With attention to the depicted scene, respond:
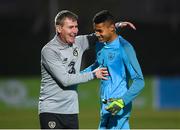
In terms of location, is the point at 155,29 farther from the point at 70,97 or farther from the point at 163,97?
the point at 70,97

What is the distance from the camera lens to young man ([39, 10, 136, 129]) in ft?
24.5

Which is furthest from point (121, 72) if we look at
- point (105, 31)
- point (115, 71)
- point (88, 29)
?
point (88, 29)

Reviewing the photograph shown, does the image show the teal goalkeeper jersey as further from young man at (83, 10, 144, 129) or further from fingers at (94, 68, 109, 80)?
fingers at (94, 68, 109, 80)

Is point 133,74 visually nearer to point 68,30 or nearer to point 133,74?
point 133,74

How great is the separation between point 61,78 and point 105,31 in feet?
2.32

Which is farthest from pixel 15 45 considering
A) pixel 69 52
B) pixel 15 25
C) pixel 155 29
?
pixel 69 52

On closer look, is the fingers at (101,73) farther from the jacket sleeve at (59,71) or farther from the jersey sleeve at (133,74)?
the jersey sleeve at (133,74)

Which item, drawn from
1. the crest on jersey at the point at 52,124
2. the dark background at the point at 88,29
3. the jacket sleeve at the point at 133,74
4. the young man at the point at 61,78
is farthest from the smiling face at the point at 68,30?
the dark background at the point at 88,29

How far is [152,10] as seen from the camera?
43500 millimetres

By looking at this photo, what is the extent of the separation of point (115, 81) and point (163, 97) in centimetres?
1496

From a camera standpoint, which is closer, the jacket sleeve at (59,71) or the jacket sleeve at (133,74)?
the jacket sleeve at (133,74)

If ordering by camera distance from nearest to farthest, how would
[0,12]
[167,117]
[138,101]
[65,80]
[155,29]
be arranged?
[65,80], [167,117], [138,101], [155,29], [0,12]

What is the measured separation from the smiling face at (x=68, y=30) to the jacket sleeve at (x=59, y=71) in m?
0.21

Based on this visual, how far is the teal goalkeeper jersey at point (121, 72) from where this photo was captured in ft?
24.0
